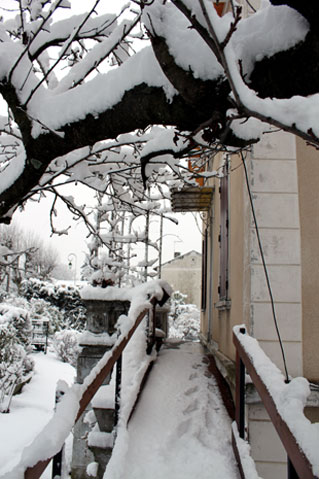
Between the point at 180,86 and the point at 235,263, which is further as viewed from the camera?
Result: the point at 235,263

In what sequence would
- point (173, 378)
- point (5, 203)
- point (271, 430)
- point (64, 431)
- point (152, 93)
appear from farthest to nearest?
point (173, 378) → point (271, 430) → point (5, 203) → point (152, 93) → point (64, 431)

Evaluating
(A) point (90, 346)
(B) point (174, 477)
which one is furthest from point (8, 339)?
(B) point (174, 477)

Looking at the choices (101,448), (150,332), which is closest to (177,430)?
(101,448)

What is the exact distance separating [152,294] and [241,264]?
1.46m

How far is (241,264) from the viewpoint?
4.55m

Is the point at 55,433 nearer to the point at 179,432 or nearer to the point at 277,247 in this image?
the point at 179,432

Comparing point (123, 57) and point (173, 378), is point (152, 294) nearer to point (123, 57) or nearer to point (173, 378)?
point (173, 378)

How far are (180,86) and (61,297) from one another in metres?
19.4

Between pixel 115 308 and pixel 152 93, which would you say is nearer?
pixel 152 93

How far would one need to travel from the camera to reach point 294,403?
1668mm

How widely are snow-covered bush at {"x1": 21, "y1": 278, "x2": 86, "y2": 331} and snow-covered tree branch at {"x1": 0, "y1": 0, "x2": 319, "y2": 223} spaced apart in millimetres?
16861

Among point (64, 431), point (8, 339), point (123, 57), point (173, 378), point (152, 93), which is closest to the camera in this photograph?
point (64, 431)

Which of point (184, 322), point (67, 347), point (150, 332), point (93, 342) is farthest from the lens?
point (184, 322)

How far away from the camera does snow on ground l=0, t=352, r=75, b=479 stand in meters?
7.32
